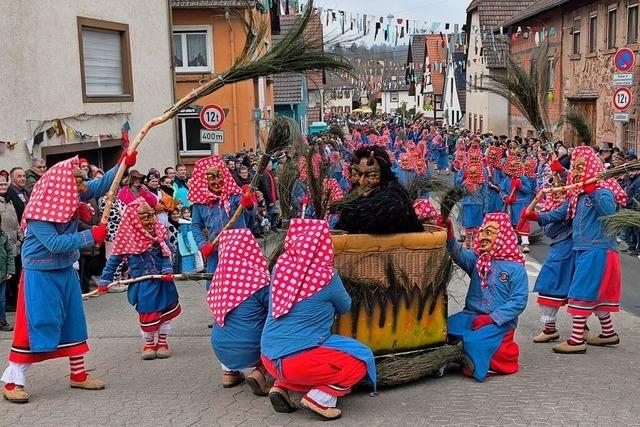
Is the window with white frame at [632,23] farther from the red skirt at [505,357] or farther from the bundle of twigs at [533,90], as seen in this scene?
the red skirt at [505,357]

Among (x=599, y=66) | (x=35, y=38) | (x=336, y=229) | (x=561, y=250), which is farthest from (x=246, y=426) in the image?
(x=599, y=66)

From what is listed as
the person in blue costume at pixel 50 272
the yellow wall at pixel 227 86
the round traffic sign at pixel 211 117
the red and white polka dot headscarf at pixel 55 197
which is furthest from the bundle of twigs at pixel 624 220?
the yellow wall at pixel 227 86

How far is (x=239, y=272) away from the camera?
588 cm

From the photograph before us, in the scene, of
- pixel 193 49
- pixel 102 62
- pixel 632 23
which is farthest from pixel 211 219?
pixel 193 49

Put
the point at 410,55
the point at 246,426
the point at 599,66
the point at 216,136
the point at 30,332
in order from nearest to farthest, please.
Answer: the point at 246,426 → the point at 30,332 → the point at 216,136 → the point at 599,66 → the point at 410,55

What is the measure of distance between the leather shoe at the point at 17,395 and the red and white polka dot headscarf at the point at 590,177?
4946 mm

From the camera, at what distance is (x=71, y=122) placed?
1327cm

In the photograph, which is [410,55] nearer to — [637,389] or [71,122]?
[71,122]

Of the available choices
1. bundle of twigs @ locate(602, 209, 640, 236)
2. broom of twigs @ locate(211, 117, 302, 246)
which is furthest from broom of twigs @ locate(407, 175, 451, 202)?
bundle of twigs @ locate(602, 209, 640, 236)

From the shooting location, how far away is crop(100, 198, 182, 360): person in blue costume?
7.34 metres

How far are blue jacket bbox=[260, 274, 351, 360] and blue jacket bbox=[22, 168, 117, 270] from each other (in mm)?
1641

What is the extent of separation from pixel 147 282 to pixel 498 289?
3.12 m

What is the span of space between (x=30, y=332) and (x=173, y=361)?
61.8 inches

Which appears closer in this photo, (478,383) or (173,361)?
(478,383)
